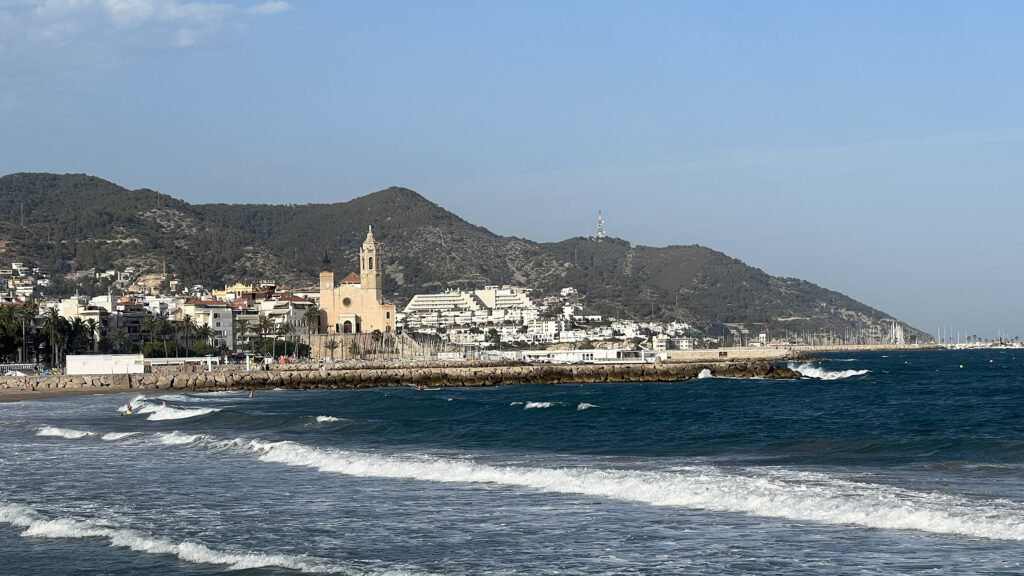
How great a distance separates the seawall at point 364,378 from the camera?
69.8m

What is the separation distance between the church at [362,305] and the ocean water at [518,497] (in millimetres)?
97277

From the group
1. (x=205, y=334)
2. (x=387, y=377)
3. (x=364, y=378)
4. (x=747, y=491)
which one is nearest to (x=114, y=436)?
(x=747, y=491)

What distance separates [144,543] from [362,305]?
121257 mm

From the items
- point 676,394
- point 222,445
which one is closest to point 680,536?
point 222,445

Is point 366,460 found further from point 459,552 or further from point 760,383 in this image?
point 760,383

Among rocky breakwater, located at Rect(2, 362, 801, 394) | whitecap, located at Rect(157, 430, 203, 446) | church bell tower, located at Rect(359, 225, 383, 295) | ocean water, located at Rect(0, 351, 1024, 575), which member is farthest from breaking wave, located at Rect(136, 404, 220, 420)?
church bell tower, located at Rect(359, 225, 383, 295)

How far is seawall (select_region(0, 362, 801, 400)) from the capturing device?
229 ft

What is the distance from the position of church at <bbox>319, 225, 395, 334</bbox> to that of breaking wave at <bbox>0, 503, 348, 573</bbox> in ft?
383

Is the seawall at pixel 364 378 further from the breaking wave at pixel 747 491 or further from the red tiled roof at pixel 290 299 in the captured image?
the red tiled roof at pixel 290 299

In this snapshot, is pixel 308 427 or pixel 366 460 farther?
pixel 308 427

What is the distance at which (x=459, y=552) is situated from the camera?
585 inches

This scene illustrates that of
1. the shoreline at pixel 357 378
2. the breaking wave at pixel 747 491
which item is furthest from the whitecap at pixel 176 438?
the shoreline at pixel 357 378

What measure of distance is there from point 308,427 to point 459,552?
881 inches

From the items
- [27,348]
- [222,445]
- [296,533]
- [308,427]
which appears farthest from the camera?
[27,348]
